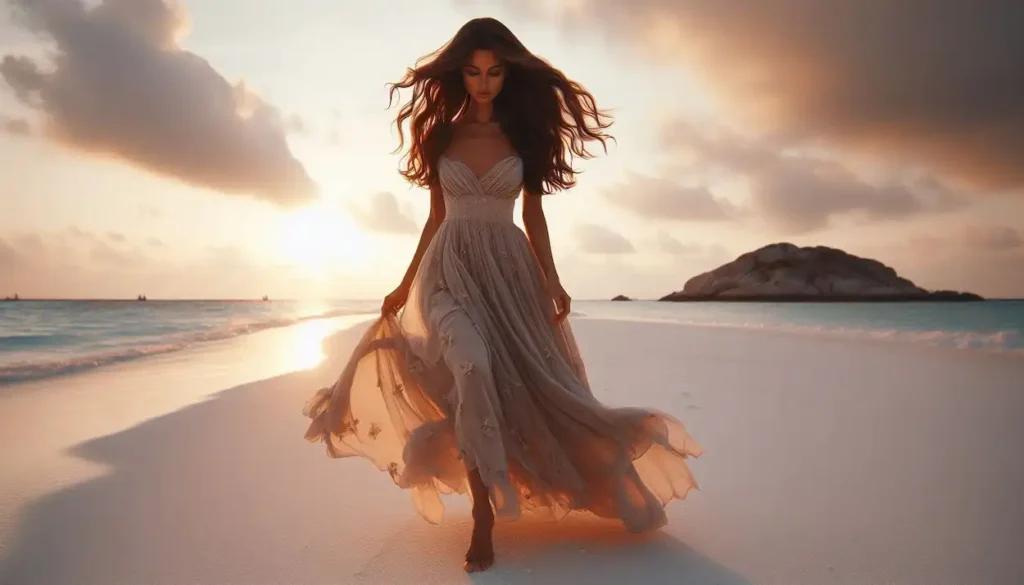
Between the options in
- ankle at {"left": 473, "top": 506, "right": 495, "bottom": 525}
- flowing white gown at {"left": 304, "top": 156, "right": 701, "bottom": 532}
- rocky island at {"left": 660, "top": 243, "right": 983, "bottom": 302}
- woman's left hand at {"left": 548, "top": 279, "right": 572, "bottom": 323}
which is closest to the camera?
ankle at {"left": 473, "top": 506, "right": 495, "bottom": 525}

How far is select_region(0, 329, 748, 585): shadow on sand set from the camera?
257cm

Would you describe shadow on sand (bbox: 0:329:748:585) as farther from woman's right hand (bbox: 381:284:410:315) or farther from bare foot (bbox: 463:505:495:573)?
woman's right hand (bbox: 381:284:410:315)

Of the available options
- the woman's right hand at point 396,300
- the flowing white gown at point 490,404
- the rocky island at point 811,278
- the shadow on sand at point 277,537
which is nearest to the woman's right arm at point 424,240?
the woman's right hand at point 396,300

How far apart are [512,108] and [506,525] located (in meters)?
2.06

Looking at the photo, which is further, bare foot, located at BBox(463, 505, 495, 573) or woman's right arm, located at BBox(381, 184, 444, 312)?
woman's right arm, located at BBox(381, 184, 444, 312)

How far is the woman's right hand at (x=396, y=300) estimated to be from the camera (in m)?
3.31

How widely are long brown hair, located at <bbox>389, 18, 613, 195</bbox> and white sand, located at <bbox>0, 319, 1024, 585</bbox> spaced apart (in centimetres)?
175

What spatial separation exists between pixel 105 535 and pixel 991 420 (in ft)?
21.0

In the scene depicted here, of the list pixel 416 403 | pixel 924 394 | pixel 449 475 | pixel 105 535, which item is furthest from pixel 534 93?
pixel 924 394

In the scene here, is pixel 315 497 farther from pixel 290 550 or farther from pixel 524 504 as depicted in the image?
pixel 524 504

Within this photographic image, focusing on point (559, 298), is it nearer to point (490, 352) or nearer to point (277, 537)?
point (490, 352)

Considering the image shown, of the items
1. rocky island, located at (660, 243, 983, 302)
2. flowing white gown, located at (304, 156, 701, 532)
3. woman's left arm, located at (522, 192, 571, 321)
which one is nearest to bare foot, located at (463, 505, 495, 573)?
flowing white gown, located at (304, 156, 701, 532)

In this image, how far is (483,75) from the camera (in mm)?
3338

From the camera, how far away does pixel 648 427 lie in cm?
282
